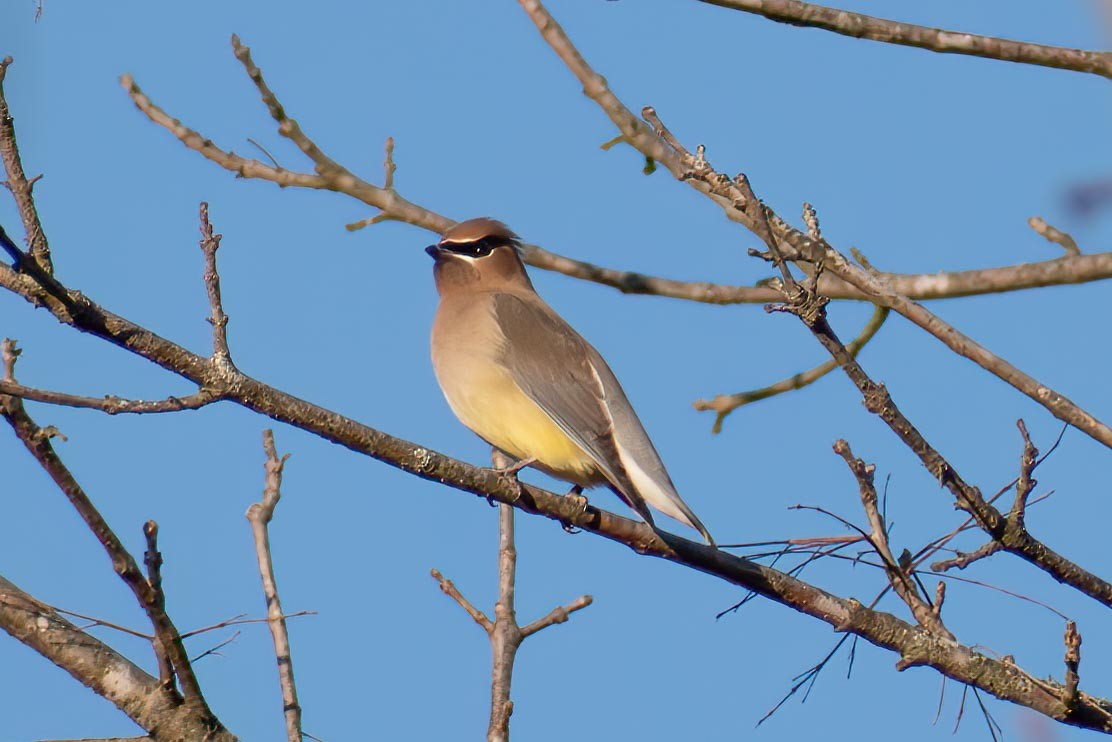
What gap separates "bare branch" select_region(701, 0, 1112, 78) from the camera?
3.47 meters

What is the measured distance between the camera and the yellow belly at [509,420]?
5.38 m

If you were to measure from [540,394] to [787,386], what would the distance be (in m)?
0.91

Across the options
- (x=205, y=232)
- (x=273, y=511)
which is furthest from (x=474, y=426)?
(x=205, y=232)

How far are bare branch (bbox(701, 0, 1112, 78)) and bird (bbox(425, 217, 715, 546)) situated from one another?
5.62 ft

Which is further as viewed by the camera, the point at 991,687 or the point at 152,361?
the point at 991,687

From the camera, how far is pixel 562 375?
5.75 meters

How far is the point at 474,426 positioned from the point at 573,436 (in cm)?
41

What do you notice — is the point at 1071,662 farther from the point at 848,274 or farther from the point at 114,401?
the point at 114,401

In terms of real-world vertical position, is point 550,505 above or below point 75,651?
above

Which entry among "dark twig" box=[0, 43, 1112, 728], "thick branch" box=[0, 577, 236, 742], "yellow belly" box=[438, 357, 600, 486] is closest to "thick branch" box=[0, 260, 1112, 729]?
"dark twig" box=[0, 43, 1112, 728]

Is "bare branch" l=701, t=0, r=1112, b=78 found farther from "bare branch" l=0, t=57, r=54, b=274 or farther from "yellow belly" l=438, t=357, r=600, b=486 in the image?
"yellow belly" l=438, t=357, r=600, b=486

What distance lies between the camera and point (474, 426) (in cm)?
554

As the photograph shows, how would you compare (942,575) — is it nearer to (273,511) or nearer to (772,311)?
(772,311)

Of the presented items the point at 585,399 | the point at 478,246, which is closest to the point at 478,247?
the point at 478,246
